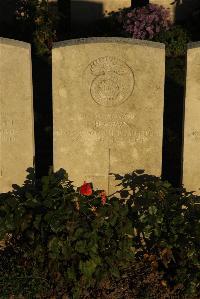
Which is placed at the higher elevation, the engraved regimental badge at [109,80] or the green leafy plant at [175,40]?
the green leafy plant at [175,40]

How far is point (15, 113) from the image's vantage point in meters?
5.54

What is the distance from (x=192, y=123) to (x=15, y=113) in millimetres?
1858

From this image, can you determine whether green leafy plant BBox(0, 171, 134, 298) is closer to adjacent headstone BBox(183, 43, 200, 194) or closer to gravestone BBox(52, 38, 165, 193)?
gravestone BBox(52, 38, 165, 193)

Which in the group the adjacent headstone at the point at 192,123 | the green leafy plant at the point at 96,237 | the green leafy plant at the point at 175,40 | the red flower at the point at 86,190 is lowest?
the green leafy plant at the point at 96,237

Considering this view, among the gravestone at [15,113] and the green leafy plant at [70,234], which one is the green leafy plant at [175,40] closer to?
the gravestone at [15,113]

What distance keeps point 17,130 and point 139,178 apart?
4.66ft

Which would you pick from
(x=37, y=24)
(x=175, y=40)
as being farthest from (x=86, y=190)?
(x=37, y=24)

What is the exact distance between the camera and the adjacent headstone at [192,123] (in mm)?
5227

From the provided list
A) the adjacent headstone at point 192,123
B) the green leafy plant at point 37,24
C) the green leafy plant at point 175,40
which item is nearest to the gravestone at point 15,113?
the adjacent headstone at point 192,123

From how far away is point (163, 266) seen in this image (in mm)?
5398

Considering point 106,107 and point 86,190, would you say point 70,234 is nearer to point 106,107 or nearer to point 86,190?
point 86,190

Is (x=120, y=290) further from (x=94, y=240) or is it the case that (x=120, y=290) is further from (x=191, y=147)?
(x=191, y=147)

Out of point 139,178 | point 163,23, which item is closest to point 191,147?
point 139,178

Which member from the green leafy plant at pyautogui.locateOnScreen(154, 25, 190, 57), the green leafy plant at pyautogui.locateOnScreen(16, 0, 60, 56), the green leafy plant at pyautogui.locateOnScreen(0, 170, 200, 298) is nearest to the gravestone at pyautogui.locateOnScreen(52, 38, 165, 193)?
the green leafy plant at pyautogui.locateOnScreen(0, 170, 200, 298)
